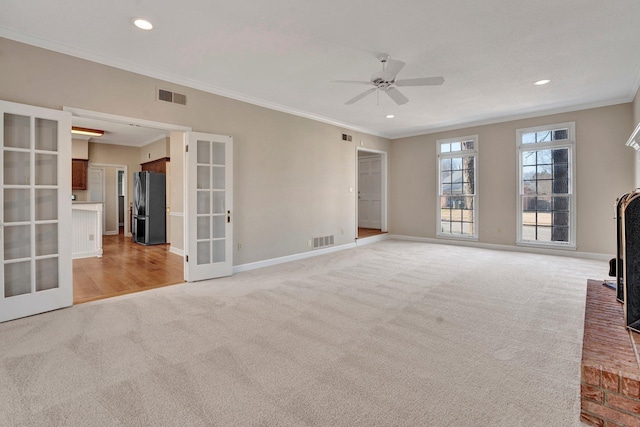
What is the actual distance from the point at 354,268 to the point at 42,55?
468 cm

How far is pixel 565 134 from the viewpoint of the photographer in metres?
5.80

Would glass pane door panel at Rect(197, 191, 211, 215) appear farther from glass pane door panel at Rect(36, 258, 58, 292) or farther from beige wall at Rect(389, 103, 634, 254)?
beige wall at Rect(389, 103, 634, 254)

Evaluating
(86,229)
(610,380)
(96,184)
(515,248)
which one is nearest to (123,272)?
(86,229)

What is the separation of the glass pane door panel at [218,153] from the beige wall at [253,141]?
0.25m

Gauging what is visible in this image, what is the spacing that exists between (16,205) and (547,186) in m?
8.10

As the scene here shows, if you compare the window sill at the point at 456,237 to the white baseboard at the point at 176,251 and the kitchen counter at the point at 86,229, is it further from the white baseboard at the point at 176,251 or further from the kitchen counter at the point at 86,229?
the kitchen counter at the point at 86,229

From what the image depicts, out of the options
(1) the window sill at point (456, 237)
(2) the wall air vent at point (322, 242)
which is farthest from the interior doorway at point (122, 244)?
(1) the window sill at point (456, 237)

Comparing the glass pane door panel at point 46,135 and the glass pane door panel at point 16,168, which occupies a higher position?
the glass pane door panel at point 46,135

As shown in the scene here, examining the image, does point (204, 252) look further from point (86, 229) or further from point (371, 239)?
point (371, 239)

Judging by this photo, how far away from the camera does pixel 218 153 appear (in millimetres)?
4461

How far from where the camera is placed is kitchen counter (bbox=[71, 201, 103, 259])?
5812 mm

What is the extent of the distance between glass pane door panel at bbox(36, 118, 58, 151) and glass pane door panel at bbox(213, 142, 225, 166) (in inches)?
68.9

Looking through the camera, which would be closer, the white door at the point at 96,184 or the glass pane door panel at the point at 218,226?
the glass pane door panel at the point at 218,226

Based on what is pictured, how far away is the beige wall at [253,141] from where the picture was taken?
10.4ft
